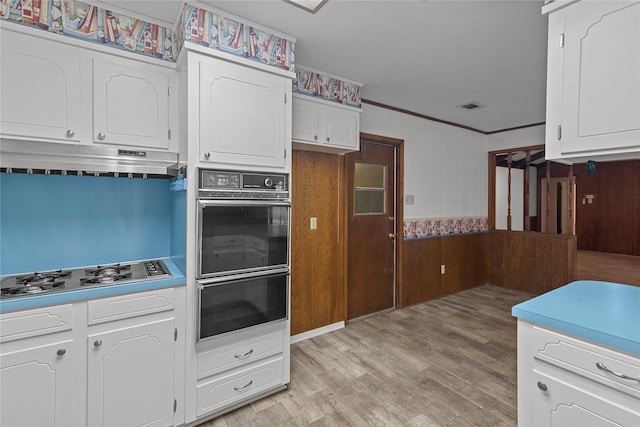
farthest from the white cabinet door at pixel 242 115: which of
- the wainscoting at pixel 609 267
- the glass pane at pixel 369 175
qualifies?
the wainscoting at pixel 609 267

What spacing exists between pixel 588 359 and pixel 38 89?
2.88 metres

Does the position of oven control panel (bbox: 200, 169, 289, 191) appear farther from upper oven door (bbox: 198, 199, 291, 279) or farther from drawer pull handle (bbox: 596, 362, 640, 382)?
drawer pull handle (bbox: 596, 362, 640, 382)

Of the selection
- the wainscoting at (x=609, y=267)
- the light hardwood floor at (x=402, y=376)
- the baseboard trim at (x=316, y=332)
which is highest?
the wainscoting at (x=609, y=267)

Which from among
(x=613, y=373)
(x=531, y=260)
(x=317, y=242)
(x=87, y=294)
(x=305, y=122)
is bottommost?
(x=531, y=260)

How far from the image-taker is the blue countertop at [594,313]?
114 cm

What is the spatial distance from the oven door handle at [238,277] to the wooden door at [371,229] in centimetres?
151

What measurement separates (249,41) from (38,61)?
1166mm

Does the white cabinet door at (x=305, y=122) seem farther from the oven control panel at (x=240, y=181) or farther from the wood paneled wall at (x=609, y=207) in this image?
the wood paneled wall at (x=609, y=207)

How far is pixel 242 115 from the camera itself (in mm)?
2008

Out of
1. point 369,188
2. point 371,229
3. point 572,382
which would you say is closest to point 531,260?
point 371,229

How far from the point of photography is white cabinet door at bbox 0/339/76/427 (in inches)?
56.8

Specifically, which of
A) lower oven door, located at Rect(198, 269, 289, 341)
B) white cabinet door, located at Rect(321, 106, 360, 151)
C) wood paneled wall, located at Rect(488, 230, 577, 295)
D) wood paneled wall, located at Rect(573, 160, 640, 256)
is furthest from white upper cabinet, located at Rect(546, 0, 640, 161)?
wood paneled wall, located at Rect(573, 160, 640, 256)

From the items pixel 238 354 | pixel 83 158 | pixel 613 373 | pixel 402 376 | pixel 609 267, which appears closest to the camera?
pixel 613 373

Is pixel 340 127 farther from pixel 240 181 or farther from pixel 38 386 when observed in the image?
pixel 38 386
